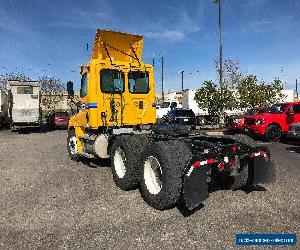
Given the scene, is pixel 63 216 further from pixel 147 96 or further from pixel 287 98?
pixel 287 98

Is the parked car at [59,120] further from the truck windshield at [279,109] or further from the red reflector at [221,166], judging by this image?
the red reflector at [221,166]

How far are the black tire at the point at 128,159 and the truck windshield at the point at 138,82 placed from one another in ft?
7.30

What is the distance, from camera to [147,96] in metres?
10.1

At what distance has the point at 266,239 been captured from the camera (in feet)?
15.8

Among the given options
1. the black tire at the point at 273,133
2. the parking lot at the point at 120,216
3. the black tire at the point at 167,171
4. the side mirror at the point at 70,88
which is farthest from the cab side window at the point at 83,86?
the black tire at the point at 273,133

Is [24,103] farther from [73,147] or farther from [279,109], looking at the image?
[279,109]

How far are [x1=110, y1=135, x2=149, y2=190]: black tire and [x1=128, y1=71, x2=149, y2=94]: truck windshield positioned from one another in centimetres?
223

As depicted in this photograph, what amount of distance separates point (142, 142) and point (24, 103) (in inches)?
839

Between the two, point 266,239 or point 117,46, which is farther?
point 117,46

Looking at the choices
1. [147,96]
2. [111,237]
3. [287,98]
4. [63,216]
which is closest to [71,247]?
[111,237]

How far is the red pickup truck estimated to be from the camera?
18.0 meters

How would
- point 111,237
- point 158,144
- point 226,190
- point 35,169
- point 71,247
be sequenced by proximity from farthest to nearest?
point 35,169
point 226,190
point 158,144
point 111,237
point 71,247

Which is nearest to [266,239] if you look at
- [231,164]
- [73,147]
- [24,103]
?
[231,164]

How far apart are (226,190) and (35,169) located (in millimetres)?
6120
